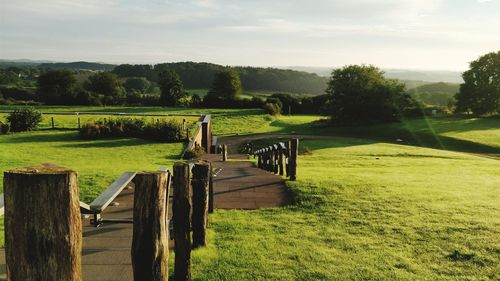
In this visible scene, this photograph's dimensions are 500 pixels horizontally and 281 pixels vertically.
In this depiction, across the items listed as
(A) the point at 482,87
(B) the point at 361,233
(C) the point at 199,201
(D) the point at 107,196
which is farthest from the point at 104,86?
(B) the point at 361,233

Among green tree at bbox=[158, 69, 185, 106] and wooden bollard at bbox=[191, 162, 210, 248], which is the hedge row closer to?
wooden bollard at bbox=[191, 162, 210, 248]

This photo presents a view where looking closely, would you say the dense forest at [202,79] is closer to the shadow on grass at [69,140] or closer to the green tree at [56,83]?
the green tree at [56,83]

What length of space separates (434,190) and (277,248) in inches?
216

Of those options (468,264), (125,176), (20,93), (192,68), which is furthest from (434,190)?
(192,68)

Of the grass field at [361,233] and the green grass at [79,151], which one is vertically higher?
the grass field at [361,233]

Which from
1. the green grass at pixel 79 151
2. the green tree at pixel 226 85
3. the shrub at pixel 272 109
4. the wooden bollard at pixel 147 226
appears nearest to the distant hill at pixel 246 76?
the green tree at pixel 226 85

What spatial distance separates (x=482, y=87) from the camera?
47.2 meters

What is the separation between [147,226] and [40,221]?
105cm

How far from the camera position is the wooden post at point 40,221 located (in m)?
2.22

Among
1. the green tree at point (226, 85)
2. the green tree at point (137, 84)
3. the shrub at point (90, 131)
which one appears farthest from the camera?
the green tree at point (137, 84)

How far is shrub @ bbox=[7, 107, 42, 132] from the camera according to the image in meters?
26.9

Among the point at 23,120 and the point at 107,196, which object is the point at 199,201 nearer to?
the point at 107,196

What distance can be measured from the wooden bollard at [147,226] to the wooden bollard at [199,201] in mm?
2682

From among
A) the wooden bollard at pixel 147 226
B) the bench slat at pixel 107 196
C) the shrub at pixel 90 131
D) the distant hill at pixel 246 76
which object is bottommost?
the shrub at pixel 90 131
